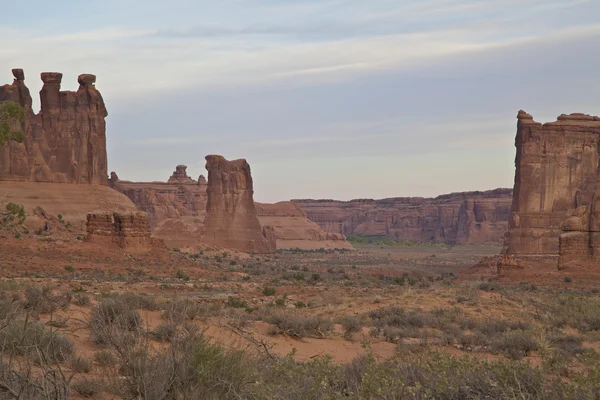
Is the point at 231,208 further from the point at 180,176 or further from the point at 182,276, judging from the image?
the point at 180,176

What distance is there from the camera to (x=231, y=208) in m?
80.2

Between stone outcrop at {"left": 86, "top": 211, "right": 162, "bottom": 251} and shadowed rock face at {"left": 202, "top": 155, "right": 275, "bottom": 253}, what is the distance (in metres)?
36.8

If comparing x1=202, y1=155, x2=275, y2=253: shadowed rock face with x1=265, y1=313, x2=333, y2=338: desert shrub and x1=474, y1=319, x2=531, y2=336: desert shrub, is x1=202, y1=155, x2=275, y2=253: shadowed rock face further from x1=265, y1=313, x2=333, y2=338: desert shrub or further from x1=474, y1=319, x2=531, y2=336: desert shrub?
x1=265, y1=313, x2=333, y2=338: desert shrub

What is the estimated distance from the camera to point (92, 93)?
63.1m

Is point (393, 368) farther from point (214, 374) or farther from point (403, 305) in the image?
point (403, 305)

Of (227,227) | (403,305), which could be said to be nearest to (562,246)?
(403,305)

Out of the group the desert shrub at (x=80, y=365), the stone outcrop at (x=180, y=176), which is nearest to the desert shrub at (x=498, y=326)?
the desert shrub at (x=80, y=365)

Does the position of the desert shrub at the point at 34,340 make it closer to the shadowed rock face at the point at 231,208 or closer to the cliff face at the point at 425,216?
the shadowed rock face at the point at 231,208

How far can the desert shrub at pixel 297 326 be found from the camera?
15312mm

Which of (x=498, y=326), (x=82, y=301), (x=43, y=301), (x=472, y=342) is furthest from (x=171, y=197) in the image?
(x=43, y=301)

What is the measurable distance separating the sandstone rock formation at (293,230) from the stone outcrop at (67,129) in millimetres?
49821

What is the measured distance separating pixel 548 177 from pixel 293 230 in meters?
58.7

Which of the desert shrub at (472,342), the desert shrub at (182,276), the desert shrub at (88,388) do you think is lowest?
the desert shrub at (182,276)

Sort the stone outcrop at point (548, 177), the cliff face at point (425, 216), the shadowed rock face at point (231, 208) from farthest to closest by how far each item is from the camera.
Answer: the cliff face at point (425, 216)
the shadowed rock face at point (231, 208)
the stone outcrop at point (548, 177)
